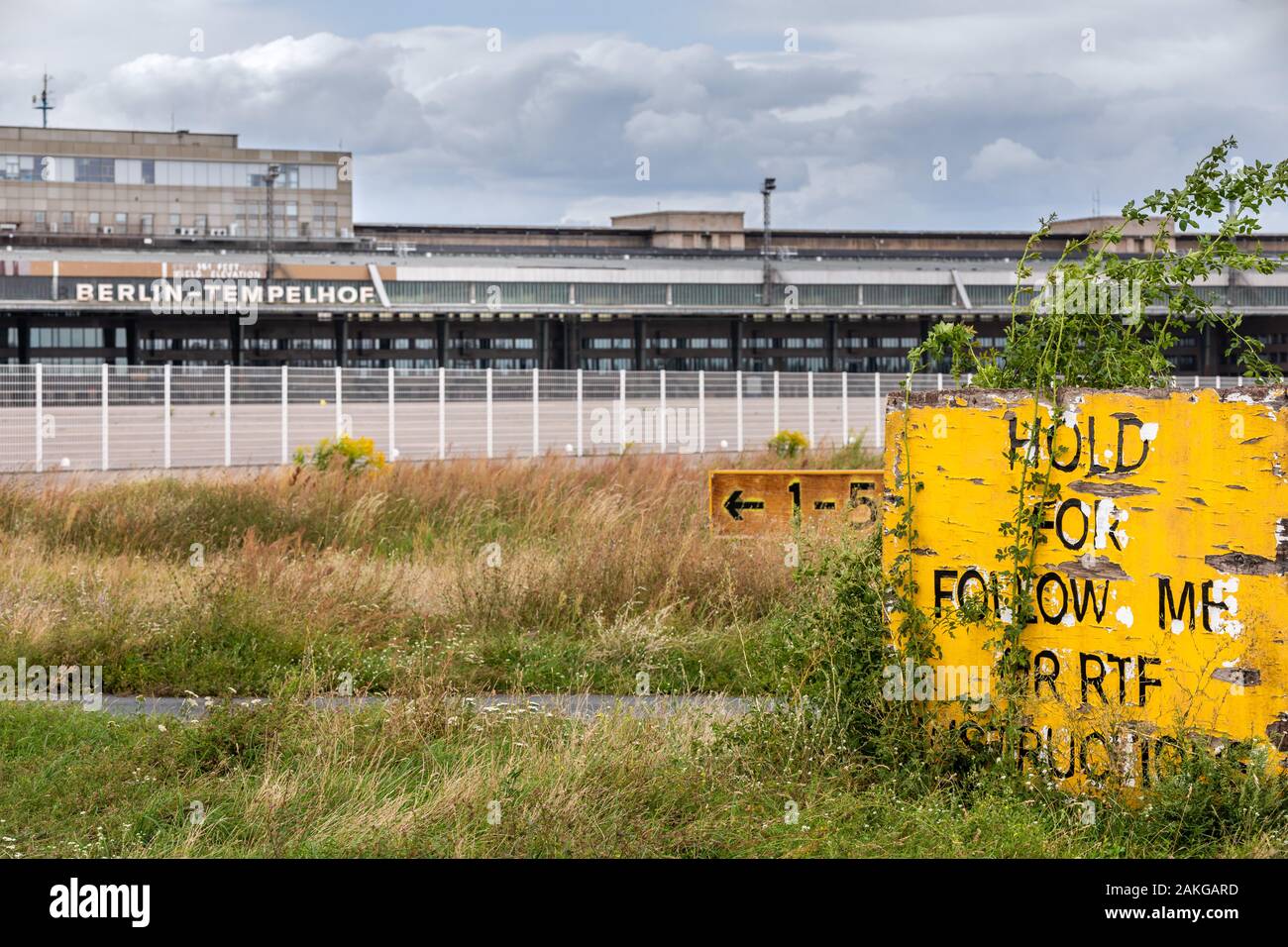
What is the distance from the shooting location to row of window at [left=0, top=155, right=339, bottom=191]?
100m

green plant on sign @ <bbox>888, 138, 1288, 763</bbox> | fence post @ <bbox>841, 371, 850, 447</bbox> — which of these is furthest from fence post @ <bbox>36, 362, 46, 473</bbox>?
green plant on sign @ <bbox>888, 138, 1288, 763</bbox>

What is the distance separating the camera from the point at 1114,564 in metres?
5.70

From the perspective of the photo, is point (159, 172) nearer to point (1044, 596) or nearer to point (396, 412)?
point (396, 412)

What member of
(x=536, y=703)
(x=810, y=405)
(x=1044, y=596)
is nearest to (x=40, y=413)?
(x=810, y=405)

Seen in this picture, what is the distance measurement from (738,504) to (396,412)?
67.0 ft

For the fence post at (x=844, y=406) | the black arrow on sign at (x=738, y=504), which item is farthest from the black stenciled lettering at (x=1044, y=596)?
the fence post at (x=844, y=406)

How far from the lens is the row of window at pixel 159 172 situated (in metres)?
100

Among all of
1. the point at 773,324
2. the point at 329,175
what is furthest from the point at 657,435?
the point at 329,175

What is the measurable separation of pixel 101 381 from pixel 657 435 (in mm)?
13305

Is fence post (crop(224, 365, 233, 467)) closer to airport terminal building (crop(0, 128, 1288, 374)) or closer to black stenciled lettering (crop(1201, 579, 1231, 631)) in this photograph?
black stenciled lettering (crop(1201, 579, 1231, 631))

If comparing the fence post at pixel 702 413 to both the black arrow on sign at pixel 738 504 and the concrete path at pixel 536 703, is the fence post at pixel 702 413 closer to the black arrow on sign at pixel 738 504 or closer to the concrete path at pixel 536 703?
the black arrow on sign at pixel 738 504

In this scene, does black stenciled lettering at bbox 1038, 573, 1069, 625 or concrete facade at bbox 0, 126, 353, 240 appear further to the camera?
concrete facade at bbox 0, 126, 353, 240

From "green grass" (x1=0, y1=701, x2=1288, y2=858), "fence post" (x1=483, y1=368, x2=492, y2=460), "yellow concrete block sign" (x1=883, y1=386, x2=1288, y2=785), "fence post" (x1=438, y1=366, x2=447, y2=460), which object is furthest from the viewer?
"fence post" (x1=483, y1=368, x2=492, y2=460)

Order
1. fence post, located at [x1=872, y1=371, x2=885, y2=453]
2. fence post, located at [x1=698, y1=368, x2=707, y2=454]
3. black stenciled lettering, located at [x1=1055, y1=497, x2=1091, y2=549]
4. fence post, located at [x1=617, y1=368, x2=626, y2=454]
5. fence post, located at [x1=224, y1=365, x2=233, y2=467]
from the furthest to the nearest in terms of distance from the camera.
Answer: fence post, located at [x1=872, y1=371, x2=885, y2=453] → fence post, located at [x1=698, y1=368, x2=707, y2=454] → fence post, located at [x1=617, y1=368, x2=626, y2=454] → fence post, located at [x1=224, y1=365, x2=233, y2=467] → black stenciled lettering, located at [x1=1055, y1=497, x2=1091, y2=549]
